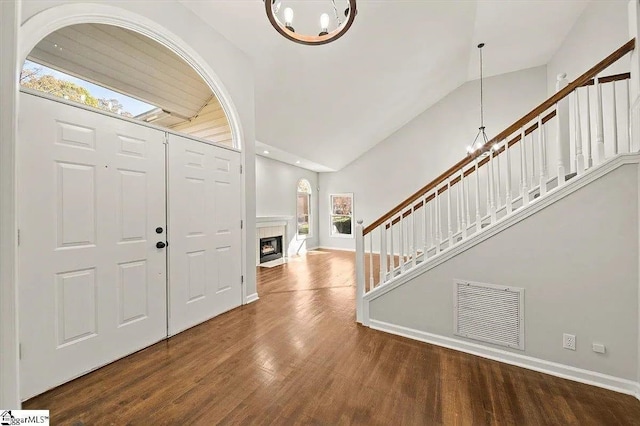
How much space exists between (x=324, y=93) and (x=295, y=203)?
3631mm

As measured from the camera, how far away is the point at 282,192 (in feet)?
23.0

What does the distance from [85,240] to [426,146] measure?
6918mm

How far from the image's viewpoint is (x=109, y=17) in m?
2.16

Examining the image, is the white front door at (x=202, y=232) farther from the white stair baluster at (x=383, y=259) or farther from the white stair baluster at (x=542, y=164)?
the white stair baluster at (x=542, y=164)

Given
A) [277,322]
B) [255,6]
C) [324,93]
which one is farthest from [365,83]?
[277,322]

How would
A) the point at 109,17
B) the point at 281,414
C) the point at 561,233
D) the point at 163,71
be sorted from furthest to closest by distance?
the point at 163,71
the point at 109,17
the point at 561,233
the point at 281,414

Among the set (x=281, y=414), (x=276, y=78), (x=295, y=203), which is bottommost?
(x=281, y=414)

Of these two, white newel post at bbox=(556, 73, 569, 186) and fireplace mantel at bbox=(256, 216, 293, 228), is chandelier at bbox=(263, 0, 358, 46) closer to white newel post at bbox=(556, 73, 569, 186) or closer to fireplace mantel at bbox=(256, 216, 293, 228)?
white newel post at bbox=(556, 73, 569, 186)

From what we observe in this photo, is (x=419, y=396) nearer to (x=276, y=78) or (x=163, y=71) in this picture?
(x=163, y=71)

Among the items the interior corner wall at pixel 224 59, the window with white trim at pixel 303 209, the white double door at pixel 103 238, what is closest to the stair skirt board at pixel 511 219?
the interior corner wall at pixel 224 59

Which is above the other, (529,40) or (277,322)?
(529,40)

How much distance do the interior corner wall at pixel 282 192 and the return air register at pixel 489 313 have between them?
16.0 feet

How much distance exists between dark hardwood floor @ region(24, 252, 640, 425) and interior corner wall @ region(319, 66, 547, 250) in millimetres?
5151

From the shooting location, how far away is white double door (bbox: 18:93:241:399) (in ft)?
5.90
